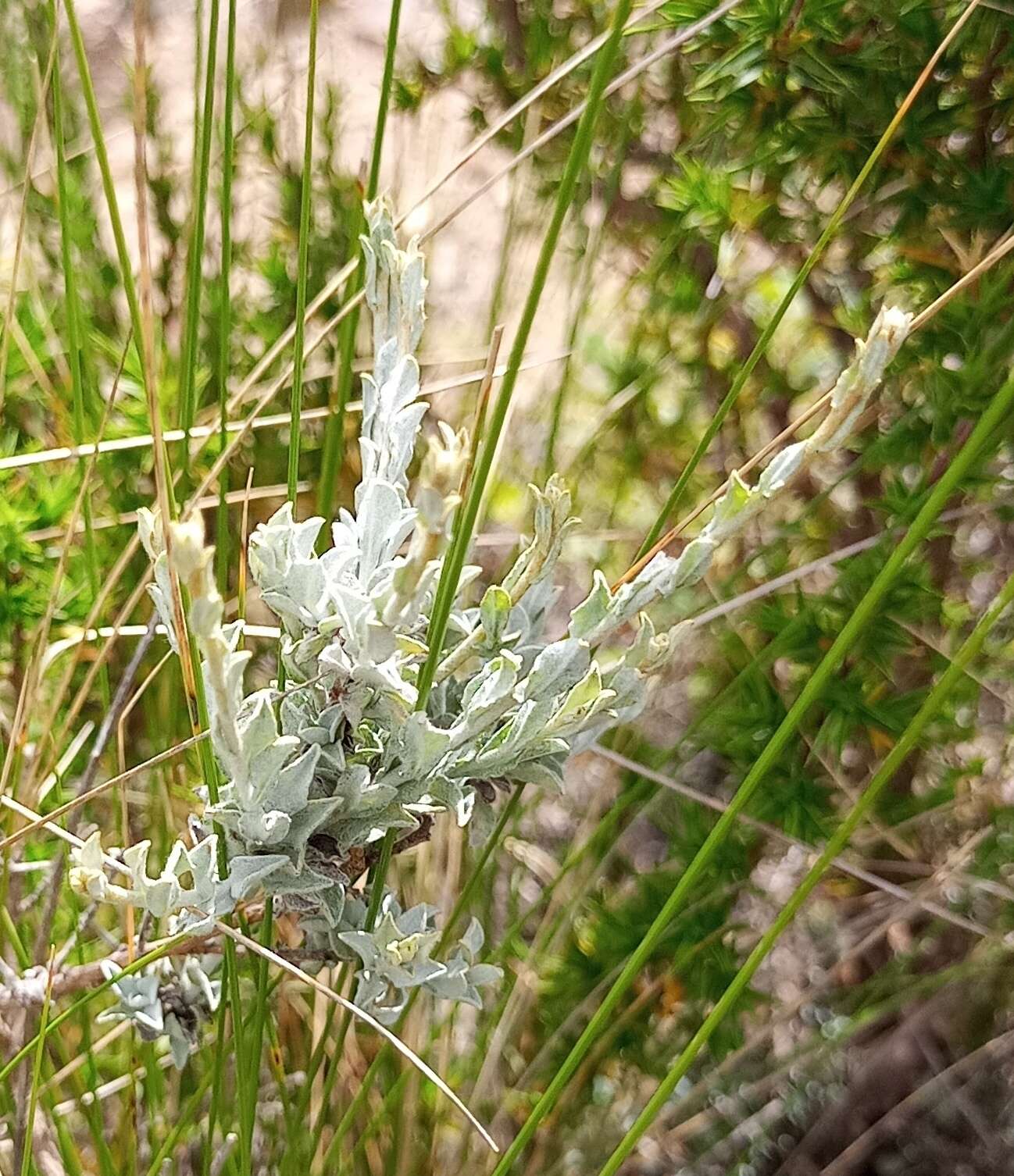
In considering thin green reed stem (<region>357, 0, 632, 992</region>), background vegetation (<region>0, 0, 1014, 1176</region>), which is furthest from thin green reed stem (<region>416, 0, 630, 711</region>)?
background vegetation (<region>0, 0, 1014, 1176</region>)

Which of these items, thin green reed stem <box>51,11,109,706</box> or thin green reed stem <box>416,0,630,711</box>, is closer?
thin green reed stem <box>416,0,630,711</box>

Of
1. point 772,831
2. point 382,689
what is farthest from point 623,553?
point 382,689

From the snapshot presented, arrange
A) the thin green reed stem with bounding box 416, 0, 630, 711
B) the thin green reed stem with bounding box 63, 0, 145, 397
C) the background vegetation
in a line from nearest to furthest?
the thin green reed stem with bounding box 416, 0, 630, 711, the thin green reed stem with bounding box 63, 0, 145, 397, the background vegetation

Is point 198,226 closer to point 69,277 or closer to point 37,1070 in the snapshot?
point 69,277

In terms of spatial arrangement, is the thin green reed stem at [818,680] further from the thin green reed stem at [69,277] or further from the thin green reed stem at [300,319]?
the thin green reed stem at [69,277]

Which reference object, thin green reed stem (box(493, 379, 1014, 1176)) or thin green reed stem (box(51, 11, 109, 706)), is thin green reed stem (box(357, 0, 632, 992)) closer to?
thin green reed stem (box(493, 379, 1014, 1176))

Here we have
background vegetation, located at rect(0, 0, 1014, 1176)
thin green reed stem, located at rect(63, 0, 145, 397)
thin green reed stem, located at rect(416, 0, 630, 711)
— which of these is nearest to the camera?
thin green reed stem, located at rect(416, 0, 630, 711)

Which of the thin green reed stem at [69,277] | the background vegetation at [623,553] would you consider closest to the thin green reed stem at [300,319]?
the background vegetation at [623,553]

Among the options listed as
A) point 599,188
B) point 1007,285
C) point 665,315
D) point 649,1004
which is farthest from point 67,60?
point 649,1004
